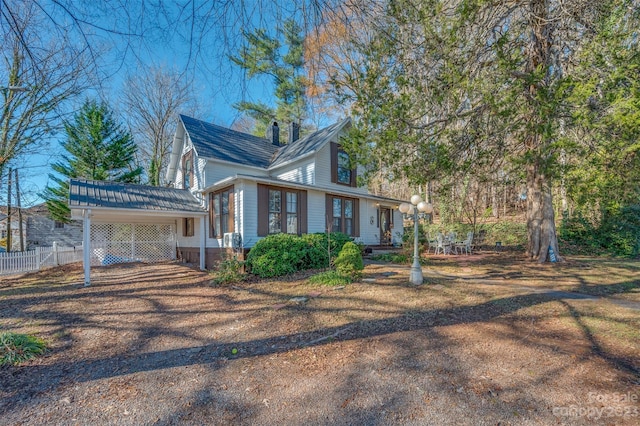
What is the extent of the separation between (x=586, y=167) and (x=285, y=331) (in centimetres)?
676

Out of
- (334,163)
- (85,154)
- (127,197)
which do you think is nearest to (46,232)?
(85,154)

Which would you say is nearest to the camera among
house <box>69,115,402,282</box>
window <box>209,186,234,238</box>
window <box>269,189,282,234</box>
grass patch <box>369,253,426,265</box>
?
house <box>69,115,402,282</box>

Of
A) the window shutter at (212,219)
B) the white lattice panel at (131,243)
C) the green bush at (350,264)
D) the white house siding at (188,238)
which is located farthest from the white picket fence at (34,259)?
the green bush at (350,264)

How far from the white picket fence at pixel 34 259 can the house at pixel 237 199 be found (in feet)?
4.63

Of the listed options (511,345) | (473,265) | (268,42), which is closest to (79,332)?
(268,42)

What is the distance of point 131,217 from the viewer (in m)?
13.1

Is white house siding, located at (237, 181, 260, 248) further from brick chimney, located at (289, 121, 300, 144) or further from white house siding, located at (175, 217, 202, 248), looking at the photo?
brick chimney, located at (289, 121, 300, 144)

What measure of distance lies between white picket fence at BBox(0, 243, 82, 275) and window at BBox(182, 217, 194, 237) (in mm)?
5567

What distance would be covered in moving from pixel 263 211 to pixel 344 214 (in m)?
4.30

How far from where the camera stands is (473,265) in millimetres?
9930

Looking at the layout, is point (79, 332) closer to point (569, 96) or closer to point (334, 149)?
point (569, 96)

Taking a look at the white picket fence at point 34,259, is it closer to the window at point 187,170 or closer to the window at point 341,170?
the window at point 187,170

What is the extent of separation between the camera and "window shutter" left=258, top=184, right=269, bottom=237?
9781 millimetres

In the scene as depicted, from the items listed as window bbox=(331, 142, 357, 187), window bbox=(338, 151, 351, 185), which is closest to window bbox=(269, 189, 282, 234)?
window bbox=(331, 142, 357, 187)
